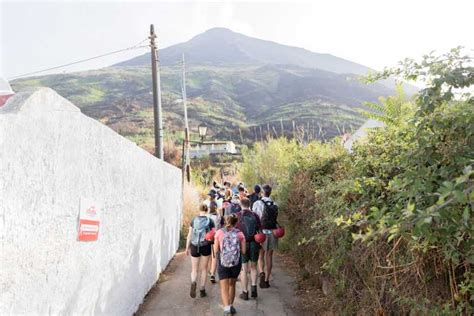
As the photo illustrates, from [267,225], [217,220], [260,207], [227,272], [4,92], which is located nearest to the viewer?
[4,92]

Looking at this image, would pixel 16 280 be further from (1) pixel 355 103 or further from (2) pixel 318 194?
(1) pixel 355 103

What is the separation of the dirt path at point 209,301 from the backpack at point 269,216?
1.26 metres

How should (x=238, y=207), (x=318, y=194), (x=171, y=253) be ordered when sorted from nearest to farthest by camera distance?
(x=318, y=194)
(x=238, y=207)
(x=171, y=253)

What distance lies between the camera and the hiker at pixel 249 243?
23.6 feet

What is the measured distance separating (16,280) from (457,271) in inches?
127

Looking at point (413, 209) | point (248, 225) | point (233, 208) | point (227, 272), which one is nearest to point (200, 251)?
point (248, 225)

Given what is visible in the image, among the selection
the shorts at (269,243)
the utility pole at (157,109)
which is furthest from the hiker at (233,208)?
the utility pole at (157,109)

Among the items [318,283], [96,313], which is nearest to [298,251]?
[318,283]

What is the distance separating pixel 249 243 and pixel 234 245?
1001 mm

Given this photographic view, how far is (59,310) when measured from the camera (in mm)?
3551

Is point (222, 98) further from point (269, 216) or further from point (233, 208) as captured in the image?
point (269, 216)

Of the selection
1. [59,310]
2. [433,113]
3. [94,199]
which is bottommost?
[59,310]

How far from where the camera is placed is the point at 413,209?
1.83 metres

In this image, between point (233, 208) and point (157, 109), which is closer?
point (233, 208)
